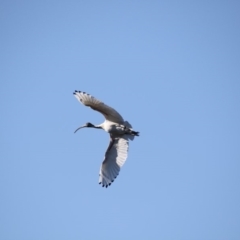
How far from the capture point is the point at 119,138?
75.9 ft

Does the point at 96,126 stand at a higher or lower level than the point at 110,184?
higher

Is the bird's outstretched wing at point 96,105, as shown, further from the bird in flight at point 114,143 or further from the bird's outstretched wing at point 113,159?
the bird's outstretched wing at point 113,159

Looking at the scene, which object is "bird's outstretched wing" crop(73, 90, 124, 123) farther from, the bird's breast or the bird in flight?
the bird's breast

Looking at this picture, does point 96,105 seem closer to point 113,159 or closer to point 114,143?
point 114,143

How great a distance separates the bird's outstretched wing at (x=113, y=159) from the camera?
2317cm

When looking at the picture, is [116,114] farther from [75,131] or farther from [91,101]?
[75,131]

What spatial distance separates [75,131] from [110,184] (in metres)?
2.48

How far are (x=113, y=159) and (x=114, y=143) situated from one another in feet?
1.92

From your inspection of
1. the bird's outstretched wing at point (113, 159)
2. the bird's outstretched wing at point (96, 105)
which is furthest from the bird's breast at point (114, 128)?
the bird's outstretched wing at point (113, 159)

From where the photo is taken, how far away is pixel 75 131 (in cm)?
2427

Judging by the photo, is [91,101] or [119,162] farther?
[119,162]

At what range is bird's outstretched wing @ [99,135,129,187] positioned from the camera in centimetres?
2317

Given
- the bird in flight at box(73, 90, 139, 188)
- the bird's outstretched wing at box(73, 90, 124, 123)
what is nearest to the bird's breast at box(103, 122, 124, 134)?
the bird in flight at box(73, 90, 139, 188)

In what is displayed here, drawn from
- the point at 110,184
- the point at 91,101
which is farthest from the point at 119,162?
the point at 91,101
